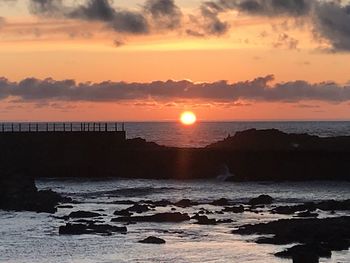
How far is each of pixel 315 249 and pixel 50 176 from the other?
229 ft

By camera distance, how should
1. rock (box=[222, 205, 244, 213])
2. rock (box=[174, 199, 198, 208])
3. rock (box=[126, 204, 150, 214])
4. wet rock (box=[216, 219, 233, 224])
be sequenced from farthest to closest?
rock (box=[174, 199, 198, 208])
rock (box=[222, 205, 244, 213])
rock (box=[126, 204, 150, 214])
wet rock (box=[216, 219, 233, 224])

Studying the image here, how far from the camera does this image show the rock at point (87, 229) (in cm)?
5894

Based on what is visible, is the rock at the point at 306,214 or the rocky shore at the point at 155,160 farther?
the rocky shore at the point at 155,160

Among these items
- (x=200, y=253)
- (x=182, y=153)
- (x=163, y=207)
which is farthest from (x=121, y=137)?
(x=200, y=253)

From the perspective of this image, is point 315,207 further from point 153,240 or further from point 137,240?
point 153,240

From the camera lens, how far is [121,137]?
120 meters

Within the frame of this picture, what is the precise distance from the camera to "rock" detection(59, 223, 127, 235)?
58938 millimetres

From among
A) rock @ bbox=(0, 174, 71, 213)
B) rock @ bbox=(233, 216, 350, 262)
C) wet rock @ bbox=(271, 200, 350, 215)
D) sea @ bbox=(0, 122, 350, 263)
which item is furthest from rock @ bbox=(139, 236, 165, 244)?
rock @ bbox=(0, 174, 71, 213)

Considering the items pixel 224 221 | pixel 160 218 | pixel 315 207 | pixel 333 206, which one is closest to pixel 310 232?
pixel 224 221

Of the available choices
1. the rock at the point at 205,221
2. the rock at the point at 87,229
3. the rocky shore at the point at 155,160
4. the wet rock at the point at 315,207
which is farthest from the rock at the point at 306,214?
the rocky shore at the point at 155,160

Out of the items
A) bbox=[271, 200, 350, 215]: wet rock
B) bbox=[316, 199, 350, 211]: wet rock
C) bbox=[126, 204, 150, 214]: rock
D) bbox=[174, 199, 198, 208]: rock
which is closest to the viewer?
bbox=[126, 204, 150, 214]: rock

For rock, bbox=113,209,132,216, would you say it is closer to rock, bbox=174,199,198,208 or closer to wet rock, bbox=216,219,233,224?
wet rock, bbox=216,219,233,224

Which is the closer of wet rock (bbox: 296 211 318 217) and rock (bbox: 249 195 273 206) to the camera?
wet rock (bbox: 296 211 318 217)

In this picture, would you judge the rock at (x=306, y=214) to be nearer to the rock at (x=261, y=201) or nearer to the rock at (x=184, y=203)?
the rock at (x=261, y=201)
